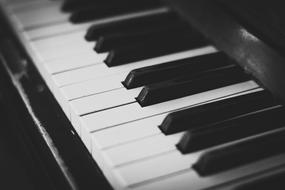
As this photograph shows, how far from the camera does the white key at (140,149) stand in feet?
3.46

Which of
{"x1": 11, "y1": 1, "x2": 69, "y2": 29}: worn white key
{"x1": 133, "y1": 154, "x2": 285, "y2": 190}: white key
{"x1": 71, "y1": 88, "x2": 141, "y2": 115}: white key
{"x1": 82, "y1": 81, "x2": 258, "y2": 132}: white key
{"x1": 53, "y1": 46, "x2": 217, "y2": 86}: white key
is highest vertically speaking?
{"x1": 11, "y1": 1, "x2": 69, "y2": 29}: worn white key

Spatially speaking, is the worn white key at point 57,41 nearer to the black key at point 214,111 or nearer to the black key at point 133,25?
the black key at point 133,25

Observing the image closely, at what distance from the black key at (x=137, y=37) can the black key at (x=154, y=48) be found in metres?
0.02

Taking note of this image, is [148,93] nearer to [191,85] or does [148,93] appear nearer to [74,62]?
[191,85]

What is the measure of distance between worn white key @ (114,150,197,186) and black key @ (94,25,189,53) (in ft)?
1.86

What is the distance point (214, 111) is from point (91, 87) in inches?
14.7

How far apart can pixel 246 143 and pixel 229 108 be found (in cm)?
14

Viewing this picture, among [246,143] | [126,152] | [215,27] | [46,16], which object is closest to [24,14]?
[46,16]

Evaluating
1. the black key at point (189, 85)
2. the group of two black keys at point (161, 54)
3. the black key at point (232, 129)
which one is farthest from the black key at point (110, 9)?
the black key at point (232, 129)

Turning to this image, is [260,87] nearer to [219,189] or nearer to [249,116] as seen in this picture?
[249,116]

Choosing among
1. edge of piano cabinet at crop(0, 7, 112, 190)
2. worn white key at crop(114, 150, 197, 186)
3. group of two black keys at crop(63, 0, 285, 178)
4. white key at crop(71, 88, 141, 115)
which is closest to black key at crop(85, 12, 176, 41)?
group of two black keys at crop(63, 0, 285, 178)

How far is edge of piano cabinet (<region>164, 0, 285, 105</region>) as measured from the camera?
1266mm

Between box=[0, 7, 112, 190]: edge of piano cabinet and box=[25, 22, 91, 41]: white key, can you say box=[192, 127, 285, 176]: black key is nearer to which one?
box=[0, 7, 112, 190]: edge of piano cabinet

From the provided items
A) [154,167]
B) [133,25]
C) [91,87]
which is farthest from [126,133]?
Answer: [133,25]
